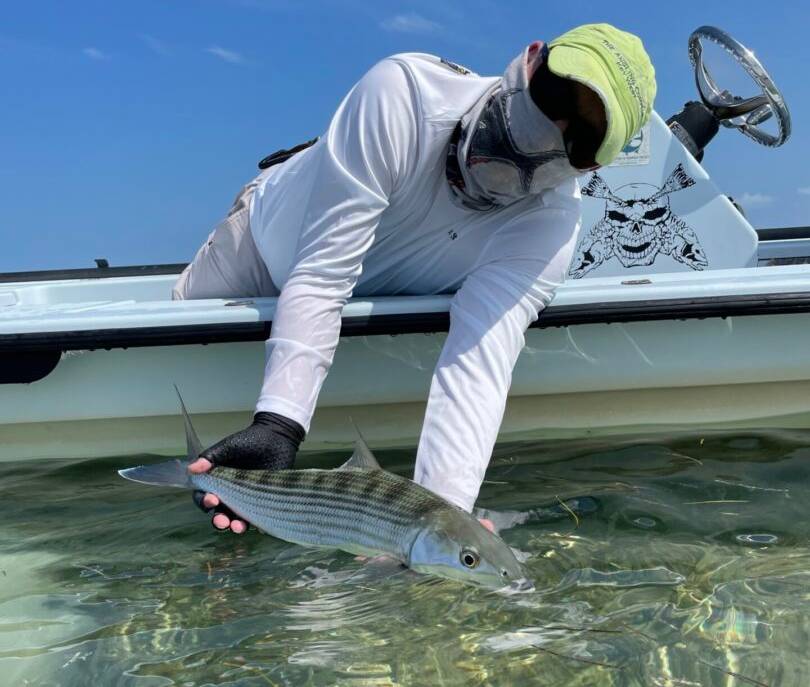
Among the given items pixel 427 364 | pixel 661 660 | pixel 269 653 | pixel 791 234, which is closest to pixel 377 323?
pixel 427 364

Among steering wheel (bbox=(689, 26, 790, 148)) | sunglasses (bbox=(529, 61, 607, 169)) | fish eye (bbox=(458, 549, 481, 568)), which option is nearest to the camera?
fish eye (bbox=(458, 549, 481, 568))

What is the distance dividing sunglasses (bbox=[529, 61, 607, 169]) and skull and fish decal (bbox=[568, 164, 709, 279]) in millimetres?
2079

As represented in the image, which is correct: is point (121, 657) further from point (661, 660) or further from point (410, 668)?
point (661, 660)

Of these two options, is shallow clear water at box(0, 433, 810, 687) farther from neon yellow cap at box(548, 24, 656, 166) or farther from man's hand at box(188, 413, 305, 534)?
neon yellow cap at box(548, 24, 656, 166)

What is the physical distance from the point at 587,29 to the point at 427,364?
1498mm

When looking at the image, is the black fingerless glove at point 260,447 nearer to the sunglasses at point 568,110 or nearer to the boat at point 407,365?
the boat at point 407,365

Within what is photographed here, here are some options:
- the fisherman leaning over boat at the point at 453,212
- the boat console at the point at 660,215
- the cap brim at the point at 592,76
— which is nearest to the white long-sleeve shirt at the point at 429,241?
the fisherman leaning over boat at the point at 453,212

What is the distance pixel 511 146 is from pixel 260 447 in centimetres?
114

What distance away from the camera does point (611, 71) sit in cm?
228

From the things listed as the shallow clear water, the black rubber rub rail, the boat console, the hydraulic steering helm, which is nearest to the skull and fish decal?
the boat console

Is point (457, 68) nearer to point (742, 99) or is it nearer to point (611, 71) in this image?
point (611, 71)

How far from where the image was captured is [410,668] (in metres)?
2.01

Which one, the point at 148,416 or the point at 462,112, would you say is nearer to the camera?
the point at 462,112

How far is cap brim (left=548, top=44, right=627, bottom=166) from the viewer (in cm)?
222
